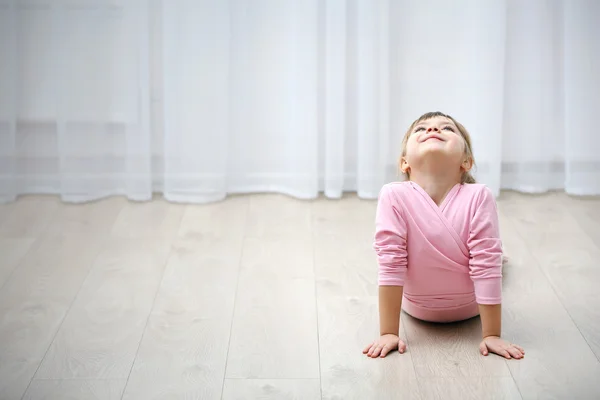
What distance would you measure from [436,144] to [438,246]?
201 millimetres

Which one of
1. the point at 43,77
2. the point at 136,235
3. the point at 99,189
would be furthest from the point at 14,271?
the point at 43,77

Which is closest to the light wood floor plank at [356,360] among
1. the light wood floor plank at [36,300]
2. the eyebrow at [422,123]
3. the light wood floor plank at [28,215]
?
the eyebrow at [422,123]

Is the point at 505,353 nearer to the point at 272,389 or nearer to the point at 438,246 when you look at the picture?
the point at 438,246

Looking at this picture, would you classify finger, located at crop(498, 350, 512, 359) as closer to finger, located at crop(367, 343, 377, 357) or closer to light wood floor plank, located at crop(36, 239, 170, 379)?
finger, located at crop(367, 343, 377, 357)

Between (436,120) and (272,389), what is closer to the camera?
(272,389)

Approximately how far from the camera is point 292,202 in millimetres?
2600

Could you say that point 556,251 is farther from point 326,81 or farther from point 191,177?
point 191,177

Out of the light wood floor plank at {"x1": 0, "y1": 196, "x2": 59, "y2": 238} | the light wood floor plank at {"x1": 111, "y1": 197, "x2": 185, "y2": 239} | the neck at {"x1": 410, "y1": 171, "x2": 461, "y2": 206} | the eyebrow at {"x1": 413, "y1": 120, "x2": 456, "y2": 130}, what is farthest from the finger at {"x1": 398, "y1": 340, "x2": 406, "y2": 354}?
the light wood floor plank at {"x1": 0, "y1": 196, "x2": 59, "y2": 238}

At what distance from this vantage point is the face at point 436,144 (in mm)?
1771

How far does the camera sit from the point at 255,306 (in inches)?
76.0

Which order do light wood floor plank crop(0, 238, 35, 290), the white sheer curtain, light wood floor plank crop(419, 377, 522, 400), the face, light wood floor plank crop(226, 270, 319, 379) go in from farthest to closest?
the white sheer curtain < light wood floor plank crop(0, 238, 35, 290) < the face < light wood floor plank crop(226, 270, 319, 379) < light wood floor plank crop(419, 377, 522, 400)

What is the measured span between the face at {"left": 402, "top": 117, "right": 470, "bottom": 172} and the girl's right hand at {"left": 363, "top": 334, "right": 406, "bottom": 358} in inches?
13.5

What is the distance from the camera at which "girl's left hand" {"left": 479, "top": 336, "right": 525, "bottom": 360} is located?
5.52 ft

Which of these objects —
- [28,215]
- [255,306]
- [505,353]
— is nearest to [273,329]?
[255,306]
